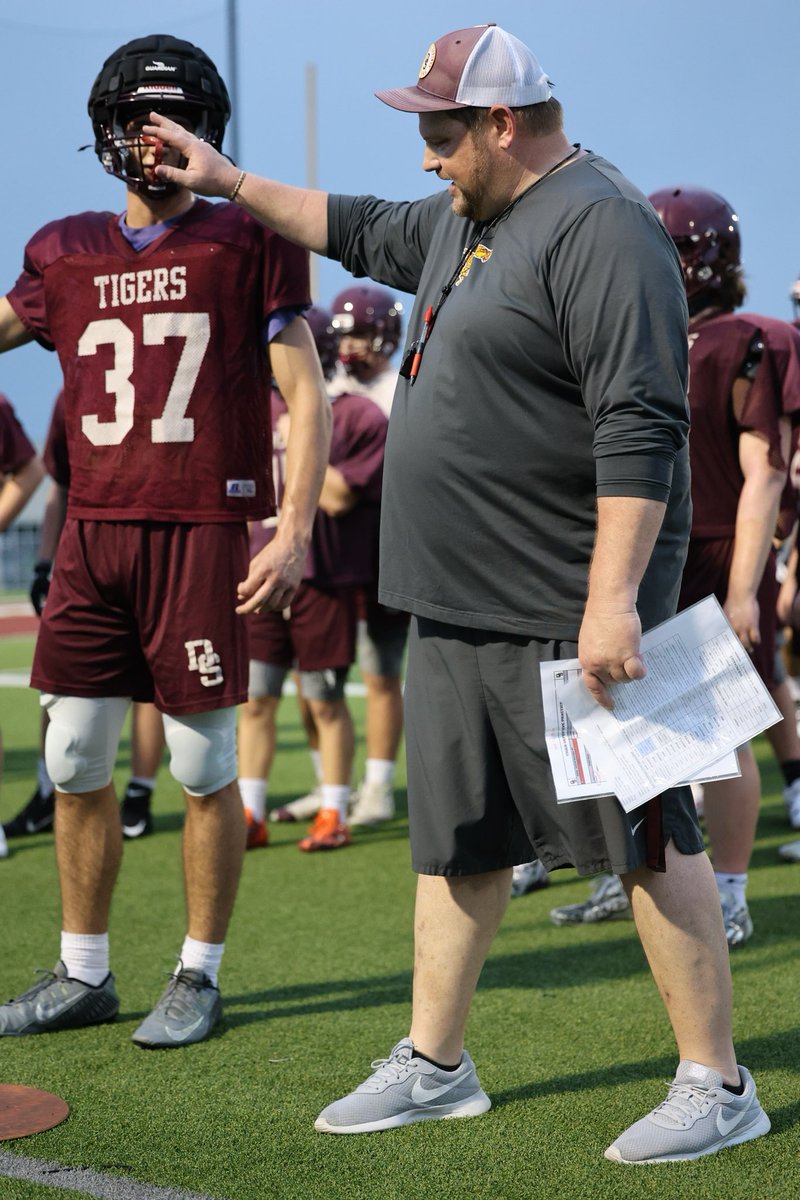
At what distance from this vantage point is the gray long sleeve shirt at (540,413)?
2.45 m

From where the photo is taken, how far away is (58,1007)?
3.42 m

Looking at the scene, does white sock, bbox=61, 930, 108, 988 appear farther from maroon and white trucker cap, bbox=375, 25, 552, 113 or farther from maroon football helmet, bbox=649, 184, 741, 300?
maroon football helmet, bbox=649, 184, 741, 300

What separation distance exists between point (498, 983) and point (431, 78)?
92.9 inches

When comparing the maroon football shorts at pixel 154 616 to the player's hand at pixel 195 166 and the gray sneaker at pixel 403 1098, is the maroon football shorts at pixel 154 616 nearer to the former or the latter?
the player's hand at pixel 195 166

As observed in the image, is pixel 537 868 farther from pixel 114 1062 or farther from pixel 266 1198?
pixel 266 1198

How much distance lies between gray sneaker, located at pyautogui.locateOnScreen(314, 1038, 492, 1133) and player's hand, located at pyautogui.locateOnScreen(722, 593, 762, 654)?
5.42 feet

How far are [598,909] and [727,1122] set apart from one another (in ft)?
5.99

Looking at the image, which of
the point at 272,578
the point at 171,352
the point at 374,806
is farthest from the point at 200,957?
the point at 374,806

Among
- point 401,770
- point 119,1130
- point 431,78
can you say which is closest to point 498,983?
point 119,1130

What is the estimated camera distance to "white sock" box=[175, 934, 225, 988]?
3482mm

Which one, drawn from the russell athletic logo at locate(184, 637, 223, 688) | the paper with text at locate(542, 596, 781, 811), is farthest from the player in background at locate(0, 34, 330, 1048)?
the paper with text at locate(542, 596, 781, 811)

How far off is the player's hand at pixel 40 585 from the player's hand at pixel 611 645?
260 cm

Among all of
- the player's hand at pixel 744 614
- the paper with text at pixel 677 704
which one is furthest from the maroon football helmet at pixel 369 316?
the paper with text at pixel 677 704

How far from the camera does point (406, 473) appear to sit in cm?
276
